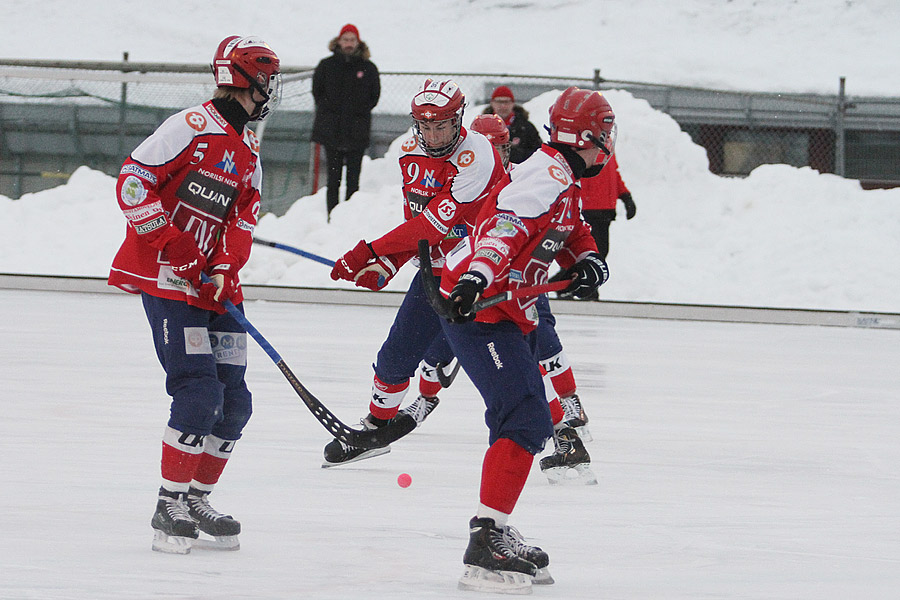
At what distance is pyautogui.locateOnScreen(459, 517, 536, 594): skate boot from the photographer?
3.07m

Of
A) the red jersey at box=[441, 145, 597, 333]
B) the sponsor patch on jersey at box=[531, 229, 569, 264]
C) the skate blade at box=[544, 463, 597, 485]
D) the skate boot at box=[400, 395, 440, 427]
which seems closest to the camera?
the red jersey at box=[441, 145, 597, 333]

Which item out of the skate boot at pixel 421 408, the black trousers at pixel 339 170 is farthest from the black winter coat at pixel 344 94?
the skate boot at pixel 421 408

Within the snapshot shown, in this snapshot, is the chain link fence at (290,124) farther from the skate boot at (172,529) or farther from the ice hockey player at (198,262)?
the skate boot at (172,529)

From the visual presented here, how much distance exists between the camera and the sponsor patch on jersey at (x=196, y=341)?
3398 millimetres

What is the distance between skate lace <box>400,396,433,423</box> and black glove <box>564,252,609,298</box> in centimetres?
164

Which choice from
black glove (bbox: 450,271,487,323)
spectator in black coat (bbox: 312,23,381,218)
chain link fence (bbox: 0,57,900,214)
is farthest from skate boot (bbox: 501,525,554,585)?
chain link fence (bbox: 0,57,900,214)

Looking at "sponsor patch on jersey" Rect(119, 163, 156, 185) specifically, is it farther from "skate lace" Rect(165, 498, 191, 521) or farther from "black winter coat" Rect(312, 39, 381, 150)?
"black winter coat" Rect(312, 39, 381, 150)

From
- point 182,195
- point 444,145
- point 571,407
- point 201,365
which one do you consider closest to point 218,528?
point 201,365

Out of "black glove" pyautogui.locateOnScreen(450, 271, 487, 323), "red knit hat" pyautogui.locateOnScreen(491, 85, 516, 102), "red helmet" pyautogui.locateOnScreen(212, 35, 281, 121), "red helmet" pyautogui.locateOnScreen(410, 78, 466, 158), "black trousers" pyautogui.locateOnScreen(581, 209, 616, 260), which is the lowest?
"black glove" pyautogui.locateOnScreen(450, 271, 487, 323)

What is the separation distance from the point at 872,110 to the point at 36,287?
8.49 metres

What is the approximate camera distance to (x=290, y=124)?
11875 mm

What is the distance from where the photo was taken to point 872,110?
13023 millimetres

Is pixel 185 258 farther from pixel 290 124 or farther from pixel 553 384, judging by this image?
pixel 290 124

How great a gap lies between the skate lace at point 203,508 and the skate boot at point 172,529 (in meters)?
0.06
